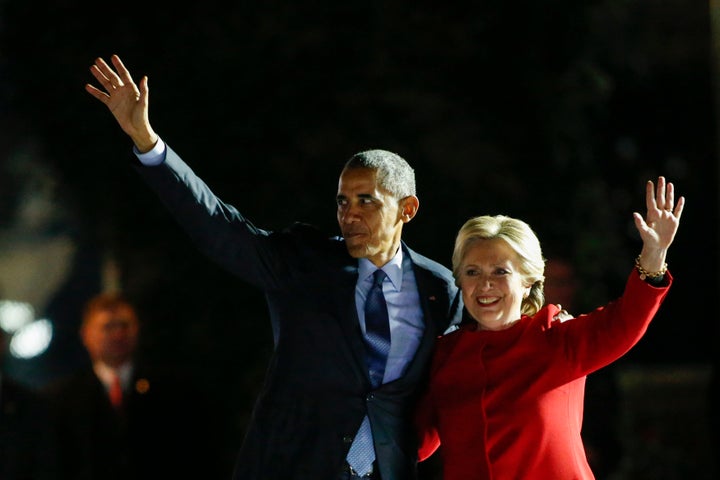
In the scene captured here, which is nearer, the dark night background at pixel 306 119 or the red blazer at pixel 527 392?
the red blazer at pixel 527 392

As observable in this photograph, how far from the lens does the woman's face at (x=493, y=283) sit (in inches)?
147

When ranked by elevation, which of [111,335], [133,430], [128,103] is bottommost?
[133,430]

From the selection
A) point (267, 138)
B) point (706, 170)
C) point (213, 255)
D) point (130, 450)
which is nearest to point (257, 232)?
point (213, 255)

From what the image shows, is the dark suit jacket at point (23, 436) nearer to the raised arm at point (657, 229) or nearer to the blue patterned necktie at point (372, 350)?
the blue patterned necktie at point (372, 350)

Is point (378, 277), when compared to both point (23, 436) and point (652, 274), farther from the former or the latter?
point (23, 436)

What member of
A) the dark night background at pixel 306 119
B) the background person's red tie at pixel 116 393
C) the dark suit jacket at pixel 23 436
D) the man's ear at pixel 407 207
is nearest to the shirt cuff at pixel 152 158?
the man's ear at pixel 407 207

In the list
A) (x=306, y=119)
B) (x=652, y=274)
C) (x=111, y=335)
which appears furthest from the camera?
(x=306, y=119)

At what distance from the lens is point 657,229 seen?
346 centimetres

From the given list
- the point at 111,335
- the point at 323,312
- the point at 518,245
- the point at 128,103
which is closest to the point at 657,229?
the point at 518,245

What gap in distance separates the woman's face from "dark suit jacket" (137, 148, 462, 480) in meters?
0.24

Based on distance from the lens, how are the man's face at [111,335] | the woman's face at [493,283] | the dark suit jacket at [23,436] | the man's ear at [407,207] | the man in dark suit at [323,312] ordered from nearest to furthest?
the man in dark suit at [323,312] → the woman's face at [493,283] → the man's ear at [407,207] → the dark suit jacket at [23,436] → the man's face at [111,335]

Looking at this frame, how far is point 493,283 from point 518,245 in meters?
0.15

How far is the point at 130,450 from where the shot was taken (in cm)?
584

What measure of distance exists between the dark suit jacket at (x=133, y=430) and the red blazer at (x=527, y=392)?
252 cm
